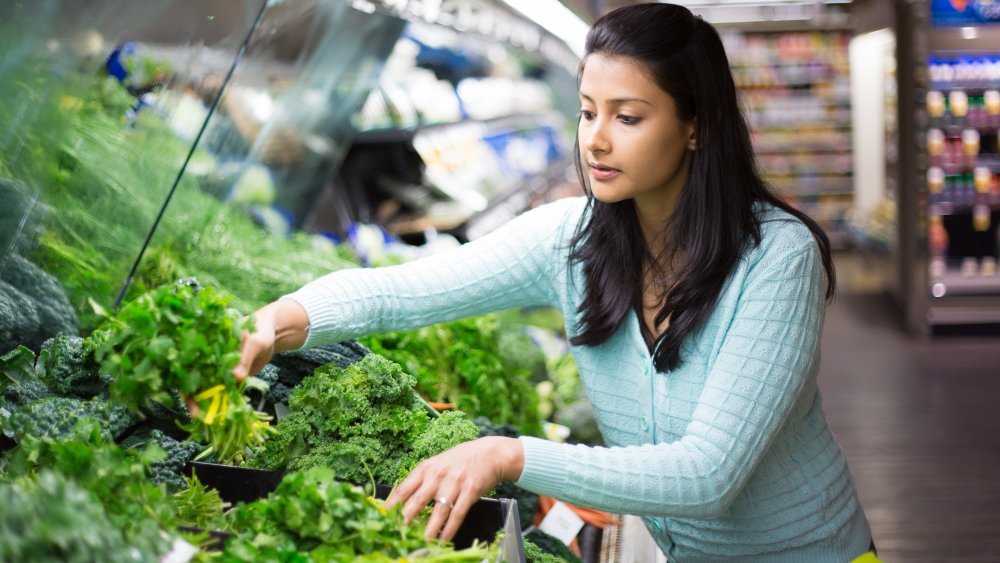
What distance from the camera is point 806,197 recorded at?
47.6 ft

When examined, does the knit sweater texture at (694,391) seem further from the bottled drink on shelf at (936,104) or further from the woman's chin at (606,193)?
the bottled drink on shelf at (936,104)

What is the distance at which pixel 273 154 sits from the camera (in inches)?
147

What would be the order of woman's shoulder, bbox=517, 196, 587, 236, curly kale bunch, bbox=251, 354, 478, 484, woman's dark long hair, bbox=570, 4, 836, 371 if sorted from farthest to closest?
woman's shoulder, bbox=517, 196, 587, 236 < woman's dark long hair, bbox=570, 4, 836, 371 < curly kale bunch, bbox=251, 354, 478, 484

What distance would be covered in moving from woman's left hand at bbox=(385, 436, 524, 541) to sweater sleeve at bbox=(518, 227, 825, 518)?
0.20 feet

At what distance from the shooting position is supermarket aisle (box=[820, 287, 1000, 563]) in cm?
443

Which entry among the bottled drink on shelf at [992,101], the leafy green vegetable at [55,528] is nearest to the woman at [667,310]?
the leafy green vegetable at [55,528]

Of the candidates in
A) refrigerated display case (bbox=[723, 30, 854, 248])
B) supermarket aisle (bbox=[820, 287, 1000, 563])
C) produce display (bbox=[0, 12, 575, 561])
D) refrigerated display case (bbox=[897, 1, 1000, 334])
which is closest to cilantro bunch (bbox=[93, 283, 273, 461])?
produce display (bbox=[0, 12, 575, 561])

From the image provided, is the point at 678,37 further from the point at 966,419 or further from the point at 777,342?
the point at 966,419

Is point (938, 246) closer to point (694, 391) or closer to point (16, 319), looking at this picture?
point (694, 391)

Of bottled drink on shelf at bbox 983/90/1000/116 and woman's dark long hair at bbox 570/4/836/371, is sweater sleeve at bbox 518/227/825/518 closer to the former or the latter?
woman's dark long hair at bbox 570/4/836/371

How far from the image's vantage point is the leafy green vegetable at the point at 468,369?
8.47 feet

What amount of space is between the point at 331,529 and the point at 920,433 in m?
5.20

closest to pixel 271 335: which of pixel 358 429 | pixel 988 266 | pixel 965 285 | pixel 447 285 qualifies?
pixel 358 429

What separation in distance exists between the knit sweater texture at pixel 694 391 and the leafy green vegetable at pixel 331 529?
0.23 metres
